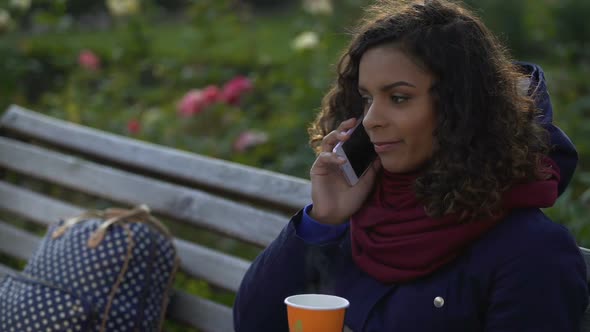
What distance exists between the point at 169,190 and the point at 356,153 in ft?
3.72

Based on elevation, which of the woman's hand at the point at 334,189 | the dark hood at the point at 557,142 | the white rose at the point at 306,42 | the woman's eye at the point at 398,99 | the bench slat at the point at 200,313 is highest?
the woman's eye at the point at 398,99

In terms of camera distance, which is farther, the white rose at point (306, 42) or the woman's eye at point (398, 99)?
the white rose at point (306, 42)

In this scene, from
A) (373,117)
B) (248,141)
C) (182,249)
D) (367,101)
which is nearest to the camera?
(373,117)

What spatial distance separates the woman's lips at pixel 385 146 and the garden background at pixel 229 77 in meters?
1.11

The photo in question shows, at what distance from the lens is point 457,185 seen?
1806 millimetres

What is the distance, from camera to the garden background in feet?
13.3

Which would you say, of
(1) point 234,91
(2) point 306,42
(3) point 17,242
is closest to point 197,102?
(1) point 234,91

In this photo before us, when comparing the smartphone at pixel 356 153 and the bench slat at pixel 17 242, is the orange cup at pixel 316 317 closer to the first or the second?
the smartphone at pixel 356 153

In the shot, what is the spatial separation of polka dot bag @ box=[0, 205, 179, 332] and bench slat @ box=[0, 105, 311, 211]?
0.27 m

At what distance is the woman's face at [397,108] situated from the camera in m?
1.84

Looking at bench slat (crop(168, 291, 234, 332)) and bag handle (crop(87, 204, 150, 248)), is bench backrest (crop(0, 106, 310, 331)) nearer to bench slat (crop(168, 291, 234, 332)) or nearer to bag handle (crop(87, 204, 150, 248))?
bench slat (crop(168, 291, 234, 332))

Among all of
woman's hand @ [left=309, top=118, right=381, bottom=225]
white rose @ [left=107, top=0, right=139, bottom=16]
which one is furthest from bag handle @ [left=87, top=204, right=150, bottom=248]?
white rose @ [left=107, top=0, right=139, bottom=16]

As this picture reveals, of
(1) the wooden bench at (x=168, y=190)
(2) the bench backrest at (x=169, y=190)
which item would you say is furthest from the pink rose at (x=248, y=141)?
(1) the wooden bench at (x=168, y=190)

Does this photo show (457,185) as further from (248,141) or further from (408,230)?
(248,141)
